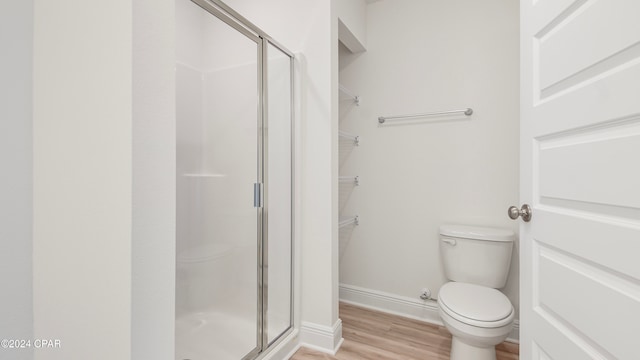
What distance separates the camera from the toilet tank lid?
1.68 m

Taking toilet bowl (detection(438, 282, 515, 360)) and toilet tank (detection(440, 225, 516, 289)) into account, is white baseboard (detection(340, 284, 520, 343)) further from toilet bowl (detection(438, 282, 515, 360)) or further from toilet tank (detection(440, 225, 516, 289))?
toilet bowl (detection(438, 282, 515, 360))

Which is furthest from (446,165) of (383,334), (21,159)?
(21,159)

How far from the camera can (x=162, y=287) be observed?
64 centimetres

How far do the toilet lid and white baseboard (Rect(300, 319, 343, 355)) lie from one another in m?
0.67

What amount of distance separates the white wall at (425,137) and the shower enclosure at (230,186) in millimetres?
795

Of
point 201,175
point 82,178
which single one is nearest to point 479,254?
point 201,175

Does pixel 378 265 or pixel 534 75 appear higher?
pixel 534 75

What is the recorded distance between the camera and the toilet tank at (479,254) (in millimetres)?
1695

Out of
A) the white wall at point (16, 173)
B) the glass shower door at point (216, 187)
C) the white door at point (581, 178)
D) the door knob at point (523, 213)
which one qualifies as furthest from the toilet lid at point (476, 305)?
the white wall at point (16, 173)

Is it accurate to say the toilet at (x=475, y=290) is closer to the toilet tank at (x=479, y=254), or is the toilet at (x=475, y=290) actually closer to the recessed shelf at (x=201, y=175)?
the toilet tank at (x=479, y=254)

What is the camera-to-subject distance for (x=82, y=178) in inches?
24.6

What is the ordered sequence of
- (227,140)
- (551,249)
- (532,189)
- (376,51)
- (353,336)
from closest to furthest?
(551,249) → (532,189) → (227,140) → (353,336) → (376,51)

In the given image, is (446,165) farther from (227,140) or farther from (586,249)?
(227,140)

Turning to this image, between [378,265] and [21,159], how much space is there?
210cm
